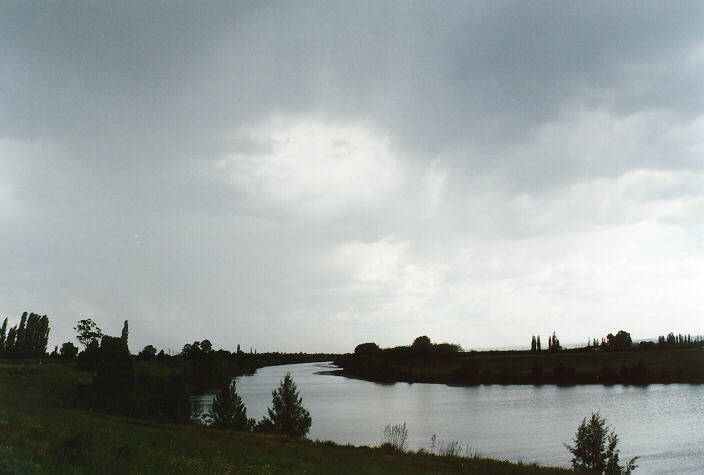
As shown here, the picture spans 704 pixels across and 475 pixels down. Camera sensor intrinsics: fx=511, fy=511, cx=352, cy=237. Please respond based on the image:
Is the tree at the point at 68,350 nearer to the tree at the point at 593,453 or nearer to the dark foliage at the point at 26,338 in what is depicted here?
the dark foliage at the point at 26,338

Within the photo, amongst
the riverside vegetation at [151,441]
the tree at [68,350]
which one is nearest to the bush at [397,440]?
the riverside vegetation at [151,441]

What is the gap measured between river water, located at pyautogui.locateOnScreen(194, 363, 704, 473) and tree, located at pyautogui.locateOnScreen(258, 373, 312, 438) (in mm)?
4818

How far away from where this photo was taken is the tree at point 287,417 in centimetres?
5453

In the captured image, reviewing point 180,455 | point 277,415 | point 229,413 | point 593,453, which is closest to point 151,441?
point 180,455

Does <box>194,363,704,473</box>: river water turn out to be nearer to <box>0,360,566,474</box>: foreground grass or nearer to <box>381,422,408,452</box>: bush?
<box>381,422,408,452</box>: bush

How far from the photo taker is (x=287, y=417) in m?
55.0

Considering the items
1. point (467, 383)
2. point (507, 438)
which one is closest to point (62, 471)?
point (507, 438)

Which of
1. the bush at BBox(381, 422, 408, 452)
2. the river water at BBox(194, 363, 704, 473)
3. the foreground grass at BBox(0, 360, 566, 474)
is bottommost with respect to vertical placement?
the river water at BBox(194, 363, 704, 473)

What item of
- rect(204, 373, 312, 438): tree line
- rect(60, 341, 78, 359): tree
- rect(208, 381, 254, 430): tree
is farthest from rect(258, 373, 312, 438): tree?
rect(60, 341, 78, 359): tree

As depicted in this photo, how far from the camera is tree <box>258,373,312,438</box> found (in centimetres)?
5453

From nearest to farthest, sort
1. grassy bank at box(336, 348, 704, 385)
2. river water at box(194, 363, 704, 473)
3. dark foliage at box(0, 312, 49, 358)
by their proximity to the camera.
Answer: river water at box(194, 363, 704, 473), grassy bank at box(336, 348, 704, 385), dark foliage at box(0, 312, 49, 358)

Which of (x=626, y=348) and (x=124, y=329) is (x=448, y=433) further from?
(x=626, y=348)

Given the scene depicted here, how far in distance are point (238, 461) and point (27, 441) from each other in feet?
31.5

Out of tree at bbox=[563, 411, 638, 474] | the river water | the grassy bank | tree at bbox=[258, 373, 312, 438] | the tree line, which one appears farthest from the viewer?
the grassy bank
